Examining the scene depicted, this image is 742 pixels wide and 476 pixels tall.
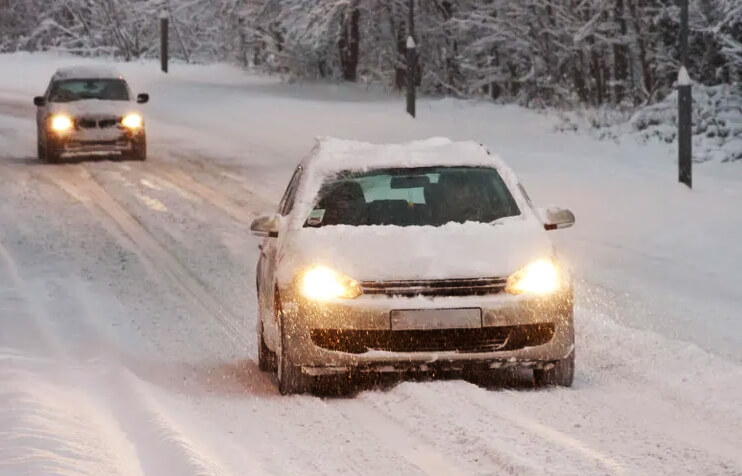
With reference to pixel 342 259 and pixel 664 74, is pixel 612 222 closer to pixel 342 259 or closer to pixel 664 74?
pixel 342 259

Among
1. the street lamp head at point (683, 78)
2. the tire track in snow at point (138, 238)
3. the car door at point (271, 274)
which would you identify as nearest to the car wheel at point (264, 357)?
the car door at point (271, 274)

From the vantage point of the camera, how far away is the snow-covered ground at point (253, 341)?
23.3 feet

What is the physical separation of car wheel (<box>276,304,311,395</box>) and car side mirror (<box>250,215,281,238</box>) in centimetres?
90

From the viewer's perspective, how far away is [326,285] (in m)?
8.70

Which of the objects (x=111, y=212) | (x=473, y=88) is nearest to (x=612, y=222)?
(x=111, y=212)

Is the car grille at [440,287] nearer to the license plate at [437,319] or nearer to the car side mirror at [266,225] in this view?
the license plate at [437,319]

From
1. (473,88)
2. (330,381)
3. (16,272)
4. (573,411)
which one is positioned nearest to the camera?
(573,411)

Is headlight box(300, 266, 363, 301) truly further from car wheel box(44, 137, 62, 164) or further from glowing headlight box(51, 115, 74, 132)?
glowing headlight box(51, 115, 74, 132)

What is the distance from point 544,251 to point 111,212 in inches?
470

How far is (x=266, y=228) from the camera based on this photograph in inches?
382

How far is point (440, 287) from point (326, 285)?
0.65 m

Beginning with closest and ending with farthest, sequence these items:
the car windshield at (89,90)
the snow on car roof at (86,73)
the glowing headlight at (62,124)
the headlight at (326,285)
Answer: the headlight at (326,285), the glowing headlight at (62,124), the car windshield at (89,90), the snow on car roof at (86,73)

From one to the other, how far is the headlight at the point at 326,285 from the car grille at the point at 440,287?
127mm

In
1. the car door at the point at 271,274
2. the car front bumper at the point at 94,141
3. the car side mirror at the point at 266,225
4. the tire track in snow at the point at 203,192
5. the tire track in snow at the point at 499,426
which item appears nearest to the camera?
the tire track in snow at the point at 499,426
